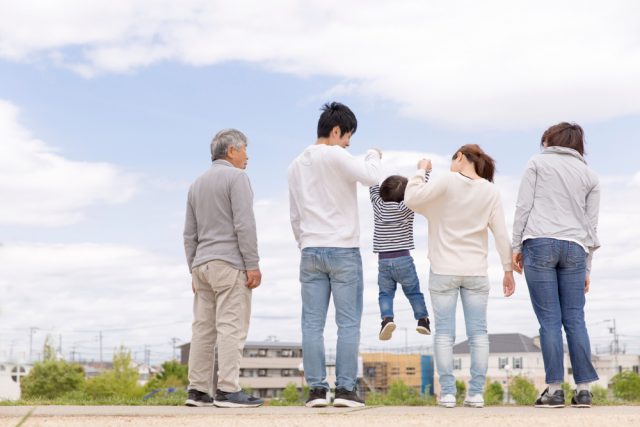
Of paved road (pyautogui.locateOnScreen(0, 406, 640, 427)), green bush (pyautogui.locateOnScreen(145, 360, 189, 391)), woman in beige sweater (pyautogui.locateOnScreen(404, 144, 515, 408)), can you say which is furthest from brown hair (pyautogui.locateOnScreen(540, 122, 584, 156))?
green bush (pyautogui.locateOnScreen(145, 360, 189, 391))

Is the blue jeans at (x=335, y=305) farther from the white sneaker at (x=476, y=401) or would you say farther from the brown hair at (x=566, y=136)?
the brown hair at (x=566, y=136)

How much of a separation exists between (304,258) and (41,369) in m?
55.4

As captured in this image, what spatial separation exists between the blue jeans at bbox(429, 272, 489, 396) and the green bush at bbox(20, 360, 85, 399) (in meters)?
53.8

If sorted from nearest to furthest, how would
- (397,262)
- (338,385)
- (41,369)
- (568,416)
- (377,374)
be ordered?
(568,416)
(338,385)
(397,262)
(41,369)
(377,374)

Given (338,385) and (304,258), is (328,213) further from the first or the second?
(338,385)

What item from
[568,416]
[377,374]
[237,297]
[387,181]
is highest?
[387,181]

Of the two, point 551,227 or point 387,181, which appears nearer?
point 551,227

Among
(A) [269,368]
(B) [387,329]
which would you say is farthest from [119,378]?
(B) [387,329]

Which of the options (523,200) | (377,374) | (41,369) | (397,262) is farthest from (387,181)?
(377,374)

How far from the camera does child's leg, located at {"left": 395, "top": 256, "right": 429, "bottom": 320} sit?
23.1 ft

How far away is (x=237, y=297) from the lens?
6.25 meters

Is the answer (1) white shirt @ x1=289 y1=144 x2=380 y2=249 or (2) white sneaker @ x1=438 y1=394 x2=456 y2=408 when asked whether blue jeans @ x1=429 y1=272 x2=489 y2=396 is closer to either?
(2) white sneaker @ x1=438 y1=394 x2=456 y2=408

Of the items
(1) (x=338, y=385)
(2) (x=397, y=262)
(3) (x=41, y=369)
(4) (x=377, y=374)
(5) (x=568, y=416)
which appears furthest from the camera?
(4) (x=377, y=374)

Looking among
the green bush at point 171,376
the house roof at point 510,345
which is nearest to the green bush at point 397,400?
the green bush at point 171,376
